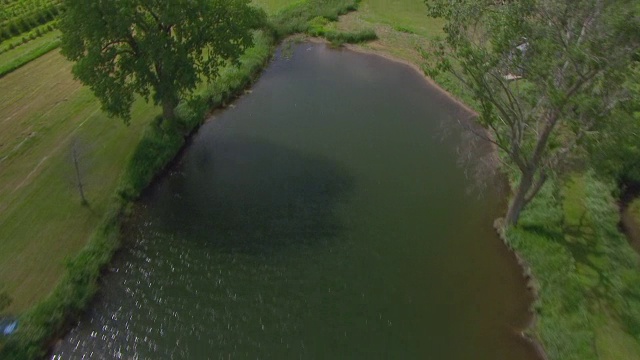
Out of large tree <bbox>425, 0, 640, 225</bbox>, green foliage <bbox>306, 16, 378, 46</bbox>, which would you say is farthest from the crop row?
large tree <bbox>425, 0, 640, 225</bbox>

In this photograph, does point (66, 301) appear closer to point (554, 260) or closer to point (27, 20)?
point (554, 260)

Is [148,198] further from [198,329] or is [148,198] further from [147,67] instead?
[198,329]

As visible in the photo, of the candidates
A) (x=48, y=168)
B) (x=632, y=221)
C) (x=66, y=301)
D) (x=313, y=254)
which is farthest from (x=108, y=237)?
(x=632, y=221)

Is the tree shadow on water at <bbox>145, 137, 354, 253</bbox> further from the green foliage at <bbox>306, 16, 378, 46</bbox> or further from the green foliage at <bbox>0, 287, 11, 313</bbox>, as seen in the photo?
the green foliage at <bbox>306, 16, 378, 46</bbox>

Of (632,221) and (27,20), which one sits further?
(27,20)

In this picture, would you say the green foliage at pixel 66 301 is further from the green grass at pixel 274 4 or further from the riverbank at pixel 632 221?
the green grass at pixel 274 4

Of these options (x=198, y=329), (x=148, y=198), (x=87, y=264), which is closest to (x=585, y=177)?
(x=198, y=329)

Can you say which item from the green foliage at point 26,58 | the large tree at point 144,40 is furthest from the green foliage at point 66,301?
the green foliage at point 26,58
